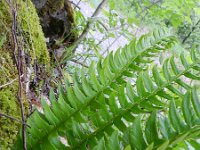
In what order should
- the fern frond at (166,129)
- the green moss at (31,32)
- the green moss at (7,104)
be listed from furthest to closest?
the green moss at (31,32)
the green moss at (7,104)
the fern frond at (166,129)

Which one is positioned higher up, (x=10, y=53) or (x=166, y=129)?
(x=10, y=53)

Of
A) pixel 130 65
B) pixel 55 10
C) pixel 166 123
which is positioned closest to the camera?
pixel 166 123

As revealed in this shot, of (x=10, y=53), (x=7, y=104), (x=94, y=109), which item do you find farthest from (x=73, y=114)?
(x=10, y=53)

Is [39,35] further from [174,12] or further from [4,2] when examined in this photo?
[174,12]

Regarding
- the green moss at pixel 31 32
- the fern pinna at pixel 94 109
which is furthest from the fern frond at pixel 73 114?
the green moss at pixel 31 32

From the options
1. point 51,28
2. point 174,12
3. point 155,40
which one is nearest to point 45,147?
point 155,40

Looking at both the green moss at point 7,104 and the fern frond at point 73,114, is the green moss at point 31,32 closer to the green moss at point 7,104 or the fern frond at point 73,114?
the green moss at point 7,104

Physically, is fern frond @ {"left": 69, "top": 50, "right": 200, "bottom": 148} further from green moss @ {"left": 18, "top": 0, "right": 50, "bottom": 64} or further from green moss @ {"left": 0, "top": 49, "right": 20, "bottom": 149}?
green moss @ {"left": 18, "top": 0, "right": 50, "bottom": 64}

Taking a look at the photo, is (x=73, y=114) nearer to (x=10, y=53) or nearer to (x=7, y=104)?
(x=7, y=104)
